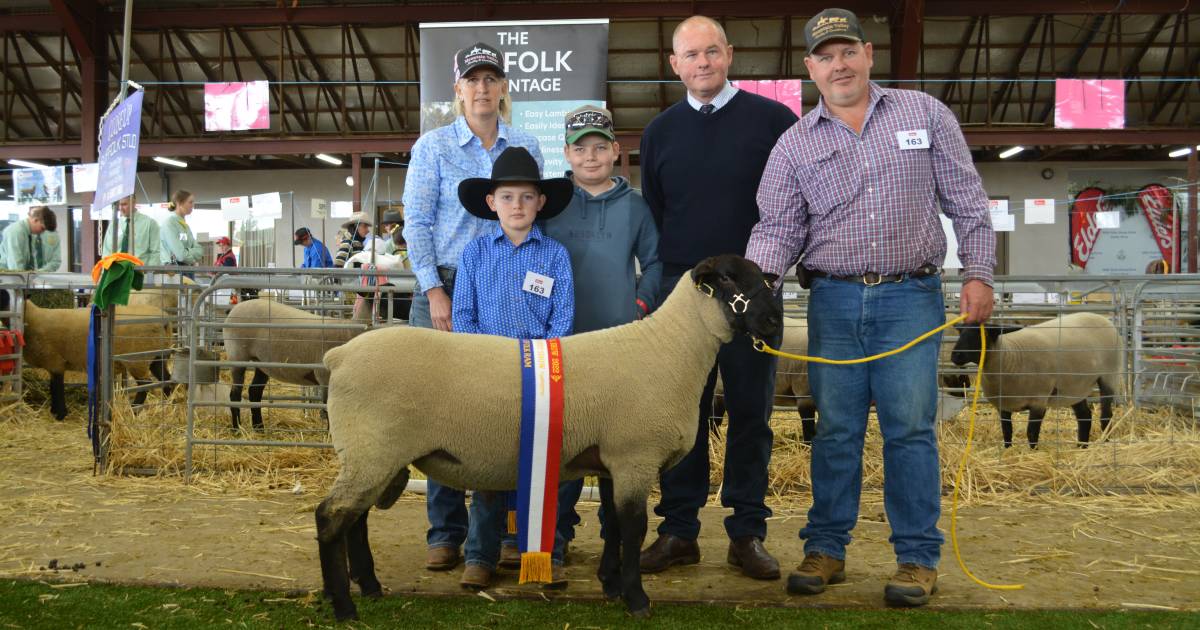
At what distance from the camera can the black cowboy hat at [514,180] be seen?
3.59 m

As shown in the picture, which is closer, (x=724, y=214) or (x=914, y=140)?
(x=914, y=140)

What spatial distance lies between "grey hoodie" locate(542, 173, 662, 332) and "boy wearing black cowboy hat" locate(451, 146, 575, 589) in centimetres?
16

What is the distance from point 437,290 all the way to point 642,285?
37.2 inches

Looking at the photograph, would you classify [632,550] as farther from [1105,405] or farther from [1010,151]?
[1010,151]

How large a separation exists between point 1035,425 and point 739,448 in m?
4.40

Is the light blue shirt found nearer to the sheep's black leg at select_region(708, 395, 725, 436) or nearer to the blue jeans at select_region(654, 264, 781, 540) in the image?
the blue jeans at select_region(654, 264, 781, 540)

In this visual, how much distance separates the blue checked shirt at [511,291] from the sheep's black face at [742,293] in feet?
2.05

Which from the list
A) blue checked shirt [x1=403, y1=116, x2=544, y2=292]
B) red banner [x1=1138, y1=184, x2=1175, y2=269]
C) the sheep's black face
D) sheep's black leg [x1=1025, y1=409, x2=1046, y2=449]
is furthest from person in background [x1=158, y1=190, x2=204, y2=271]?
red banner [x1=1138, y1=184, x2=1175, y2=269]

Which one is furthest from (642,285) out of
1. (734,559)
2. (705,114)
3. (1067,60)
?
(1067,60)

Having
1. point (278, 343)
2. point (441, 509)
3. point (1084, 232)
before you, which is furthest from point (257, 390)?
point (1084, 232)

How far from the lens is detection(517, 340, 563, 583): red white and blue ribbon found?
3.15 metres

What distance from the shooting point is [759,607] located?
3.33 metres

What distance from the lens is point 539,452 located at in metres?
3.18

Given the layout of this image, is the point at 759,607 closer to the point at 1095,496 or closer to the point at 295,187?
the point at 1095,496
